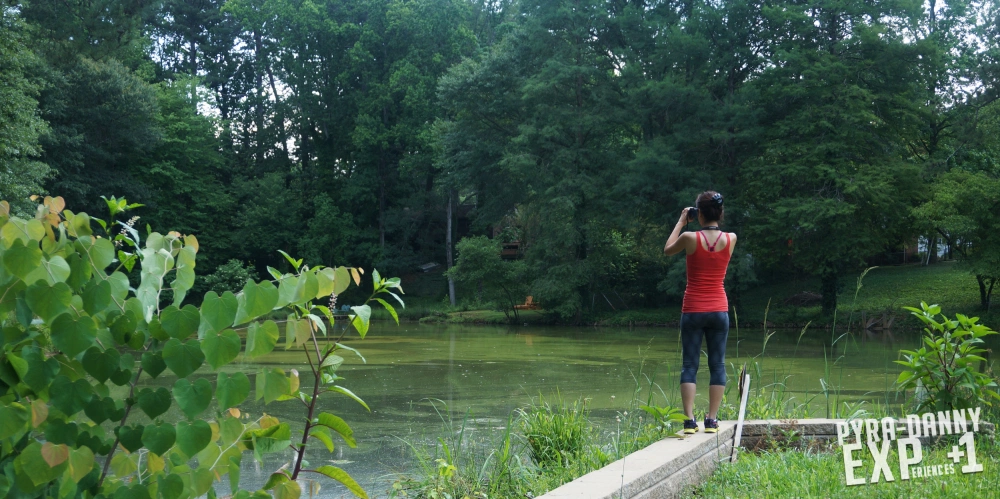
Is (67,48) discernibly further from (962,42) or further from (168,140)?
(962,42)

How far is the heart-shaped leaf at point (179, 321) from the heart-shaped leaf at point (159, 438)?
0.61 ft

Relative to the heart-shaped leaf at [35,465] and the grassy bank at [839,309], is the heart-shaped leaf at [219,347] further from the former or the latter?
the grassy bank at [839,309]

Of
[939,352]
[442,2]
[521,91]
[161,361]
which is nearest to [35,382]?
[161,361]

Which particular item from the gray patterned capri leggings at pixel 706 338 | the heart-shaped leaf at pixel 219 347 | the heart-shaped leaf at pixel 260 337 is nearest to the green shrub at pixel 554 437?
the gray patterned capri leggings at pixel 706 338

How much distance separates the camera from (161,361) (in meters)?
1.74

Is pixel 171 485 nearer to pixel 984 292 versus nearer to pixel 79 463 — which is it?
pixel 79 463

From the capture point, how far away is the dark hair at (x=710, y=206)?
14.7 feet

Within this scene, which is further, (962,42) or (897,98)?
(962,42)

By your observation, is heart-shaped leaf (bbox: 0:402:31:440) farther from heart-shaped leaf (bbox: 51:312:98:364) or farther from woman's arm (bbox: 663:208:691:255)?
woman's arm (bbox: 663:208:691:255)

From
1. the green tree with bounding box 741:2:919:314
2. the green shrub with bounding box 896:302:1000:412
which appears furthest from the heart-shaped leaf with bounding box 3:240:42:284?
the green tree with bounding box 741:2:919:314

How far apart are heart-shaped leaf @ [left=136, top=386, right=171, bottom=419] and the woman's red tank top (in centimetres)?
317

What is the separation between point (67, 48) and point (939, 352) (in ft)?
94.9

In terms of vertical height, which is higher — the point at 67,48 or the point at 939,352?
the point at 67,48

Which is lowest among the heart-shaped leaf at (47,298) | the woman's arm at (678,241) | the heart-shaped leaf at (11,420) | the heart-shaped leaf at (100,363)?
the heart-shaped leaf at (11,420)
